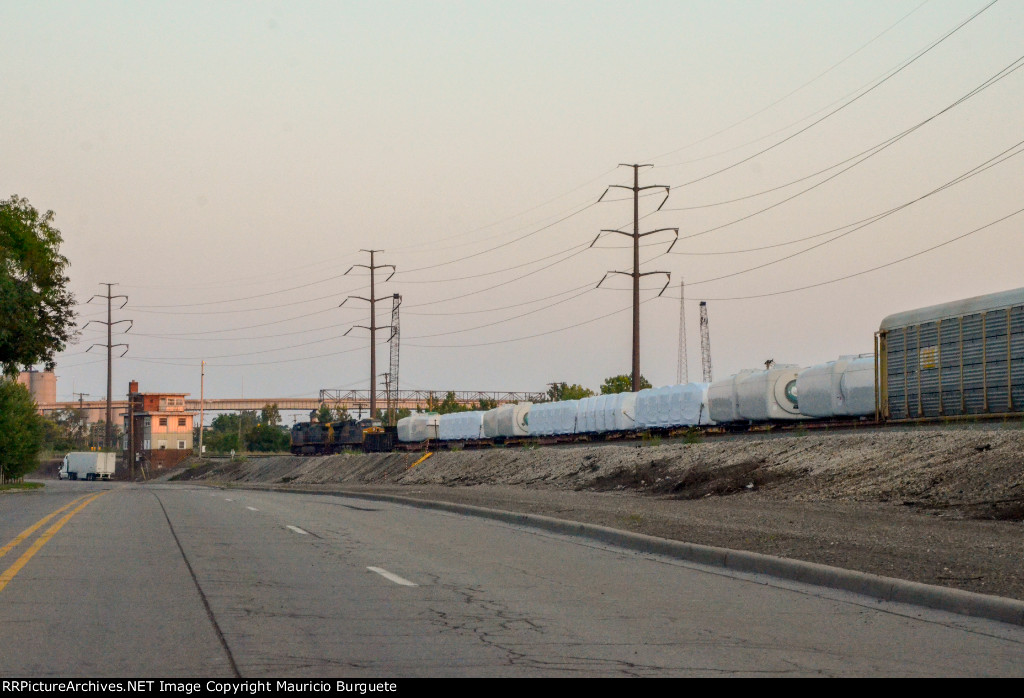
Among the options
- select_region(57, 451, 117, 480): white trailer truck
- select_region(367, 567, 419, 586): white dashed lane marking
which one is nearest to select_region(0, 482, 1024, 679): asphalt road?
select_region(367, 567, 419, 586): white dashed lane marking

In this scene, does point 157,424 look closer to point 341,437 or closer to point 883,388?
point 341,437

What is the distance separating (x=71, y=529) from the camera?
18703mm

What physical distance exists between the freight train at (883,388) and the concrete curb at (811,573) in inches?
526

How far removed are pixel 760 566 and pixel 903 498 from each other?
812 cm

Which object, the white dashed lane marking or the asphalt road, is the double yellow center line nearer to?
the asphalt road

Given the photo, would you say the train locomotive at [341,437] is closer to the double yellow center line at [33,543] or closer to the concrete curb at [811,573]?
the double yellow center line at [33,543]

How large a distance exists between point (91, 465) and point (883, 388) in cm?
10170

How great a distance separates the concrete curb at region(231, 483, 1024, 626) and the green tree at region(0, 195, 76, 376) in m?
24.5

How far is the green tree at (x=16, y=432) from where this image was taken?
72.9 m

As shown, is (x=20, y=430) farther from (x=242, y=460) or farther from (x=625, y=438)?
(x=625, y=438)

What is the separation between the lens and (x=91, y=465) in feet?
386

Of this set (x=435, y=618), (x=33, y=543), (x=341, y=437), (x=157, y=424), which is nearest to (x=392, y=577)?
(x=435, y=618)

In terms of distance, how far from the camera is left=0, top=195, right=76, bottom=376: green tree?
125ft
